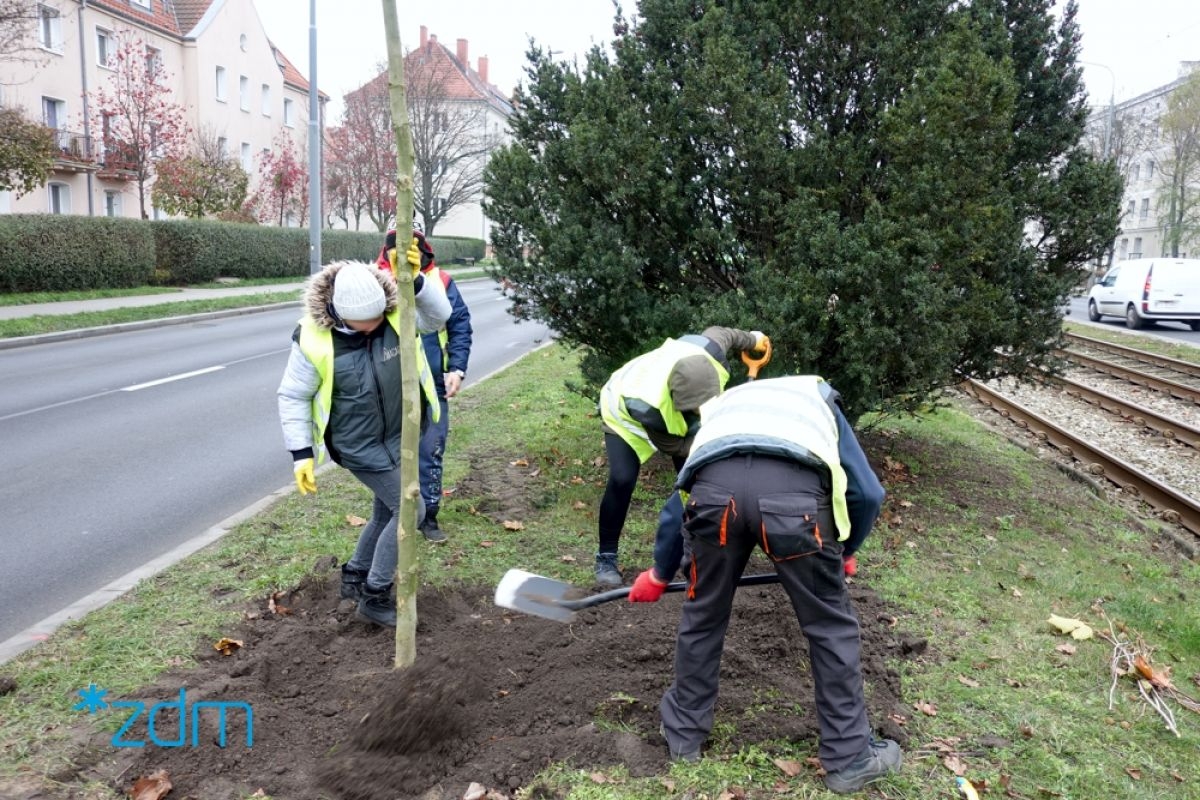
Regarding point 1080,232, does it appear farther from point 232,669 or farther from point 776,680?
point 232,669

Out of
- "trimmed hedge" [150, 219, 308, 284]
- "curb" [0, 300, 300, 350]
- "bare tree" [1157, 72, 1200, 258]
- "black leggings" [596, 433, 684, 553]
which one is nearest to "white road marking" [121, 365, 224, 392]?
"curb" [0, 300, 300, 350]

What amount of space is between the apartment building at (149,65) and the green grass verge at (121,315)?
7224 millimetres

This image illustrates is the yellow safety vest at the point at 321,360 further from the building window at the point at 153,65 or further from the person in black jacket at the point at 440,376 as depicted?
the building window at the point at 153,65

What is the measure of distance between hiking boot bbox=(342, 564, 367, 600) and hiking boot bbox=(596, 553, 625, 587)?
1.23m

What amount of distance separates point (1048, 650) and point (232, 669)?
11.7 ft

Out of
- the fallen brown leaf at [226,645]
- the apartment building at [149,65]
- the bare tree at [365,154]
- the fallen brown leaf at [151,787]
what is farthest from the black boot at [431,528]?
the bare tree at [365,154]

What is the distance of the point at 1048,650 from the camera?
14.4 feet

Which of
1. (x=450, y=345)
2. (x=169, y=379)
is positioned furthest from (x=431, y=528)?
(x=169, y=379)

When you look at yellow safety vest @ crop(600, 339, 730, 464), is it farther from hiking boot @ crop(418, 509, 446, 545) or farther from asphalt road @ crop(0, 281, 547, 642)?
asphalt road @ crop(0, 281, 547, 642)

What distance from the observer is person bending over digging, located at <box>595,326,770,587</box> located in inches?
172

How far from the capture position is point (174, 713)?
347 cm

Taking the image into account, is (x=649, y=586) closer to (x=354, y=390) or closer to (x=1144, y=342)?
(x=354, y=390)

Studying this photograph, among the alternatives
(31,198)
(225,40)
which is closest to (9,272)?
(31,198)

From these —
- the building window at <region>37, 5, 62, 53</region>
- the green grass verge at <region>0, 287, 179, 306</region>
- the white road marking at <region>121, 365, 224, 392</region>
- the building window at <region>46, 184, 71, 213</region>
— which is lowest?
the white road marking at <region>121, 365, 224, 392</region>
